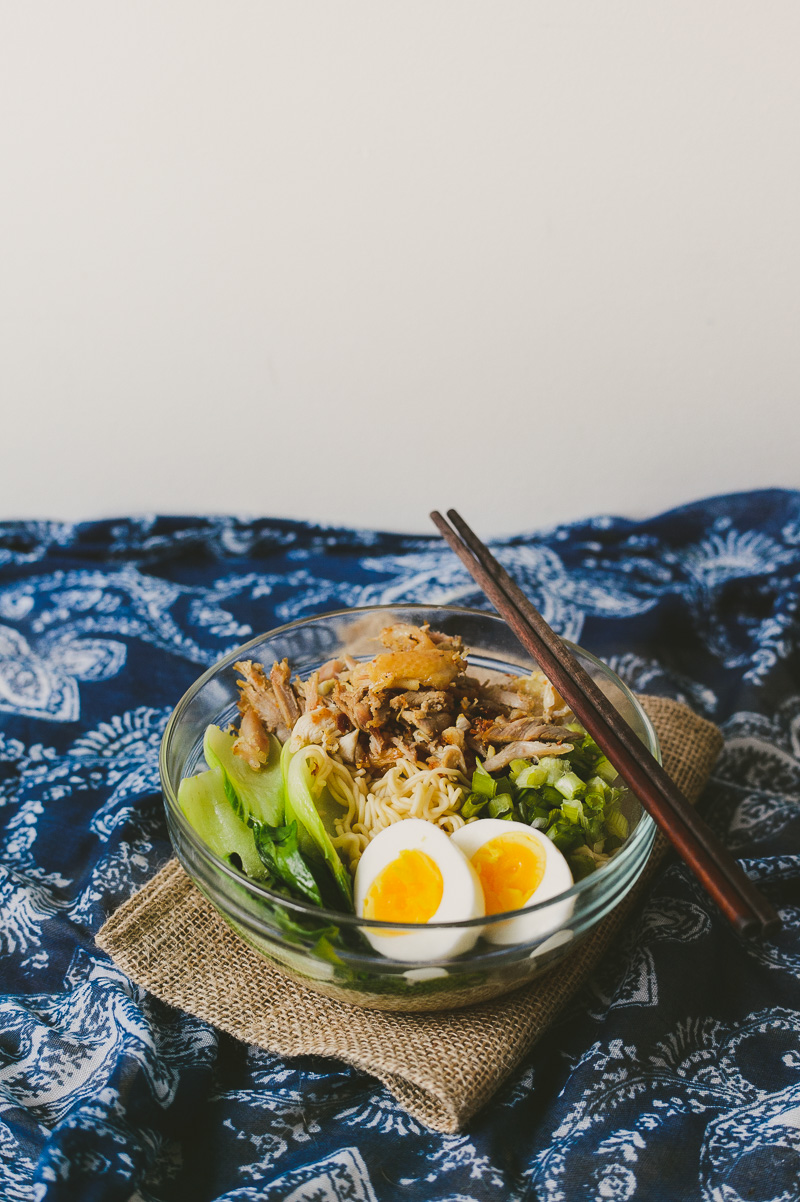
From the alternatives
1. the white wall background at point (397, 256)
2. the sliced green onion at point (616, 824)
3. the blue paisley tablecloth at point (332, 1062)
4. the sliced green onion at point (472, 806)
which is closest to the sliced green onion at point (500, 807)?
the sliced green onion at point (472, 806)

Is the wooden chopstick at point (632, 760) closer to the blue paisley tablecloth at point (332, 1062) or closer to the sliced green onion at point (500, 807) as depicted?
the sliced green onion at point (500, 807)

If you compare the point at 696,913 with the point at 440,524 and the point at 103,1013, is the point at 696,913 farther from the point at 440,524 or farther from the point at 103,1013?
the point at 103,1013

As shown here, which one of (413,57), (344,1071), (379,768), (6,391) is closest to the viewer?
(344,1071)

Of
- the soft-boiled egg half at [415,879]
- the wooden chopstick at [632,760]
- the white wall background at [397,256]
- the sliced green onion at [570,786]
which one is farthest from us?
the white wall background at [397,256]

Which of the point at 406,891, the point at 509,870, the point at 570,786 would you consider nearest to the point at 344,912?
the point at 406,891

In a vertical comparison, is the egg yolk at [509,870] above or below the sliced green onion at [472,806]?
below

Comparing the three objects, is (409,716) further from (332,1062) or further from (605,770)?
(332,1062)

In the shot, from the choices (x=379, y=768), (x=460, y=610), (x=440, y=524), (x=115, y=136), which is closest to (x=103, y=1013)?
(x=379, y=768)
